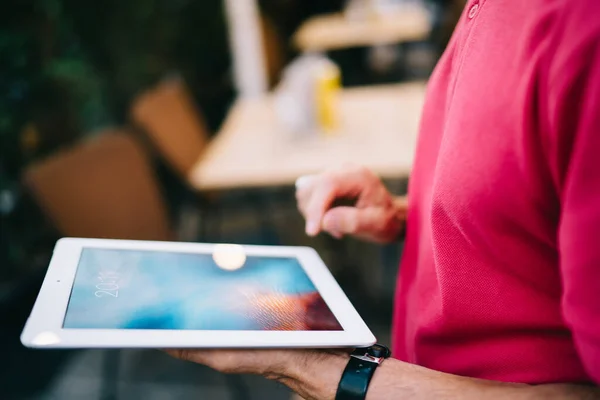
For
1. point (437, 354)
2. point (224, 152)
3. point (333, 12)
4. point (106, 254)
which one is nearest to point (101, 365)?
point (224, 152)

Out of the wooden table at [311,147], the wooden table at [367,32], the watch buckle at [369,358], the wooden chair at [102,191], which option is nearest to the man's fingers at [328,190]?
the watch buckle at [369,358]

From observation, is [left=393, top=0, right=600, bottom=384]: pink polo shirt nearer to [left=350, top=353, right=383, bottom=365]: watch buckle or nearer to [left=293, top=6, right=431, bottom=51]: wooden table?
[left=350, top=353, right=383, bottom=365]: watch buckle

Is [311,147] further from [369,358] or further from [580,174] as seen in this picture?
[580,174]

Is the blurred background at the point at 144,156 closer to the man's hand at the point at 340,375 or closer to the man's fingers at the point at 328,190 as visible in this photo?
the man's fingers at the point at 328,190

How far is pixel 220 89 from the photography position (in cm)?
348

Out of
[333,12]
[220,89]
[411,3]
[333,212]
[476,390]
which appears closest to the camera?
[476,390]

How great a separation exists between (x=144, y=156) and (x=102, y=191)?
0.29 metres

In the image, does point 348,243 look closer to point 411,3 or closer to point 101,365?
point 101,365

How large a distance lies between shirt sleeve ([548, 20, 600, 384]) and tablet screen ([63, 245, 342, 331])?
28 centimetres

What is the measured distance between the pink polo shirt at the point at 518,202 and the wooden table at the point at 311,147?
0.95 m

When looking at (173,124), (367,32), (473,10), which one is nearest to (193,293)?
(473,10)

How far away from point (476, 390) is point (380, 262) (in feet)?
6.51

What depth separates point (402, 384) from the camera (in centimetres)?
63

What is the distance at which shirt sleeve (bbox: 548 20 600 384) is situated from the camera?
1.40 ft
